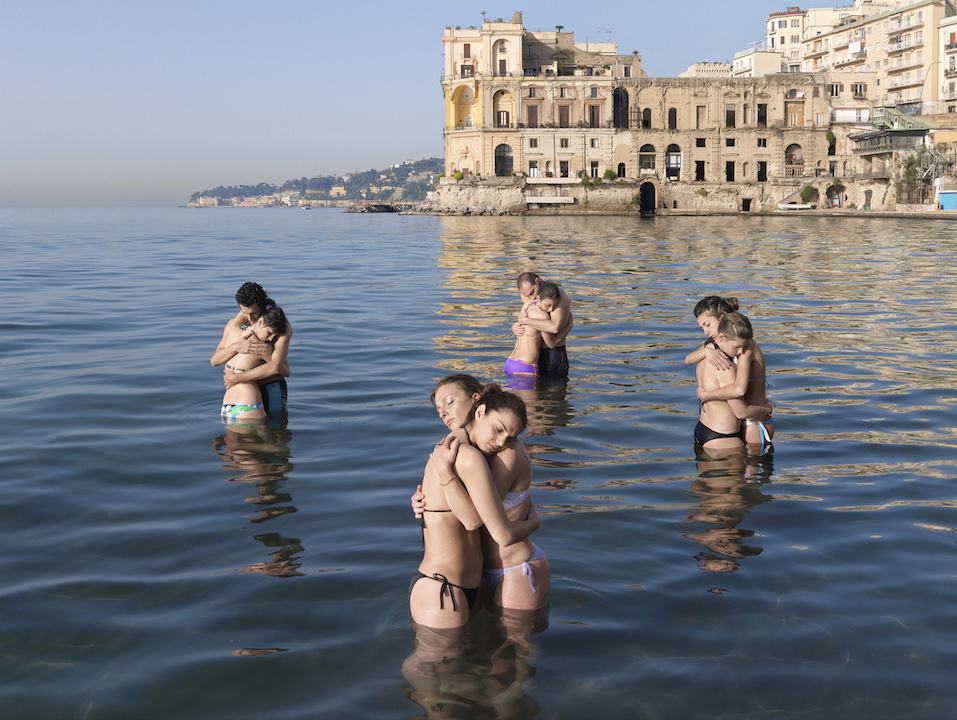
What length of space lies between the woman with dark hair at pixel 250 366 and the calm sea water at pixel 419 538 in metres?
0.28

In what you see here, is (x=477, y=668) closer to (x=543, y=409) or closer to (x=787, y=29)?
(x=543, y=409)

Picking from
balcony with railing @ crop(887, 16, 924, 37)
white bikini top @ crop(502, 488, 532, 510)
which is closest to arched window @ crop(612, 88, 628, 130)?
balcony with railing @ crop(887, 16, 924, 37)

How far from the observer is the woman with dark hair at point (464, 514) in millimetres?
4137

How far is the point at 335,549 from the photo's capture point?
591 cm

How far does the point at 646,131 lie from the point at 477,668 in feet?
254

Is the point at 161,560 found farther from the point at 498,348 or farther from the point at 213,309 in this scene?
the point at 213,309

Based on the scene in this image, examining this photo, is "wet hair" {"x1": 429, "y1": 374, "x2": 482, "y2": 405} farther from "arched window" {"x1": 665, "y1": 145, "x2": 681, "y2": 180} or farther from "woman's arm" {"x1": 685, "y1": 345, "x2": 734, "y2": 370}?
"arched window" {"x1": 665, "y1": 145, "x2": 681, "y2": 180}

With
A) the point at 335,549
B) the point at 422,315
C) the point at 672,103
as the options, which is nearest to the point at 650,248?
the point at 422,315

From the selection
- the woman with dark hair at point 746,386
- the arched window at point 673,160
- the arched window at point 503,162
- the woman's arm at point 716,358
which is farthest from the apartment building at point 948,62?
the woman's arm at point 716,358

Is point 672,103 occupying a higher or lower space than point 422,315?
higher

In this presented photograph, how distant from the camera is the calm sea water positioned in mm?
4262

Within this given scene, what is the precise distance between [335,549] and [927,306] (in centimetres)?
1533

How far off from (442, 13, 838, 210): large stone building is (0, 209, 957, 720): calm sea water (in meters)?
64.7

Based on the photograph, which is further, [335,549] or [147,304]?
[147,304]
